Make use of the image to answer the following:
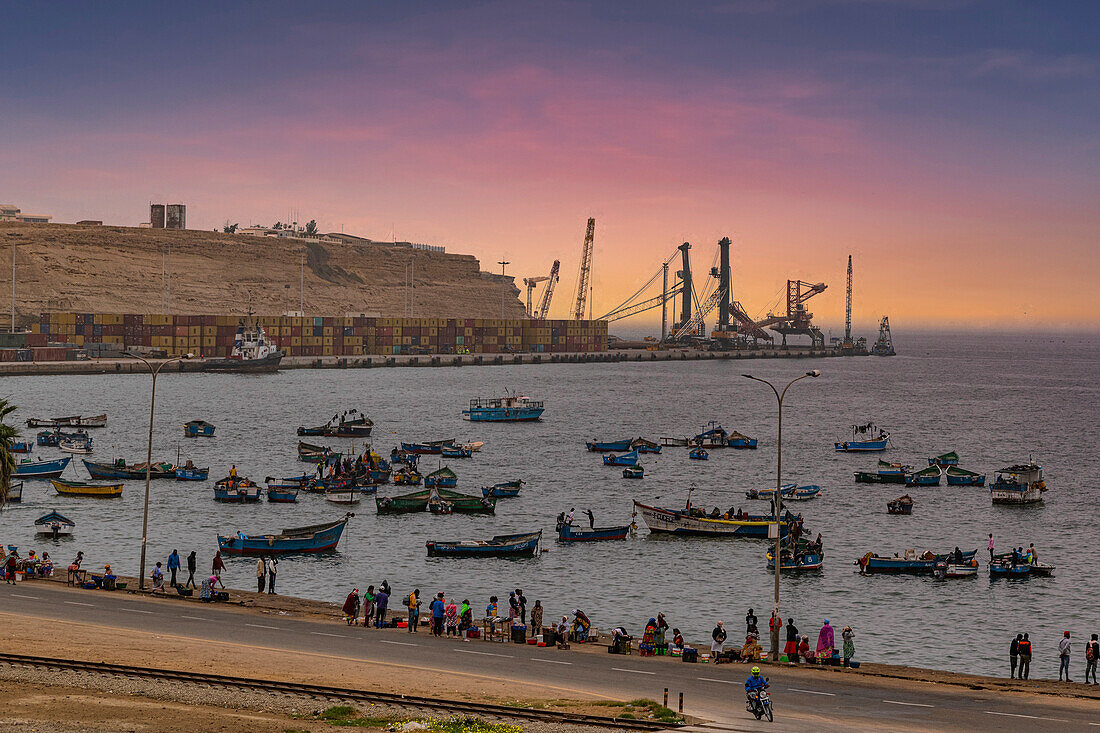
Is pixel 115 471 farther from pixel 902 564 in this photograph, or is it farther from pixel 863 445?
pixel 863 445

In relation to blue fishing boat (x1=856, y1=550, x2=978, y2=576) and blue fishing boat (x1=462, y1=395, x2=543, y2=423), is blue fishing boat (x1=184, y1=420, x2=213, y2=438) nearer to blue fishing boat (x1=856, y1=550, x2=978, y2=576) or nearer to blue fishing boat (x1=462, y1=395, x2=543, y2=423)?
blue fishing boat (x1=462, y1=395, x2=543, y2=423)

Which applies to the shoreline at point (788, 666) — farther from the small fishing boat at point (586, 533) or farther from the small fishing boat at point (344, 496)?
the small fishing boat at point (344, 496)

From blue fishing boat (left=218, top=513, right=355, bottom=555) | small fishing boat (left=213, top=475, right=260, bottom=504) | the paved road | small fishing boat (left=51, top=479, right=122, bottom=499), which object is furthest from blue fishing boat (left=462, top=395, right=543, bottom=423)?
the paved road

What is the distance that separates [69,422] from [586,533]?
227ft

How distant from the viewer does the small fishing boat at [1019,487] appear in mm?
79312

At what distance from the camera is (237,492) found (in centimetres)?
7162

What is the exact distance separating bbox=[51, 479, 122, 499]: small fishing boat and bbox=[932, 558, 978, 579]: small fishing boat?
53.0m

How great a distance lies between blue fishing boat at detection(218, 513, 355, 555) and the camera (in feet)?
179

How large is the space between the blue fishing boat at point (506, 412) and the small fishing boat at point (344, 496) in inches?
2318

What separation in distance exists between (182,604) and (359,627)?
750 centimetres

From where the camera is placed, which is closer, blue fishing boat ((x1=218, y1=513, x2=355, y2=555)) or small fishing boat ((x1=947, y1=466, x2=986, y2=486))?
blue fishing boat ((x1=218, y1=513, x2=355, y2=555))

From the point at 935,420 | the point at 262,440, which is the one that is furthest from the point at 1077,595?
the point at 935,420

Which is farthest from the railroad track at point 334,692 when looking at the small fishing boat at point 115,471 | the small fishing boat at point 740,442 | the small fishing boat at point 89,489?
the small fishing boat at point 740,442

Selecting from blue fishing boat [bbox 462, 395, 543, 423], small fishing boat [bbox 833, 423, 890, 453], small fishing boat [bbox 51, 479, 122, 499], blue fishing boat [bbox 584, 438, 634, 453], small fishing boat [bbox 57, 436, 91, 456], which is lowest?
small fishing boat [bbox 51, 479, 122, 499]
